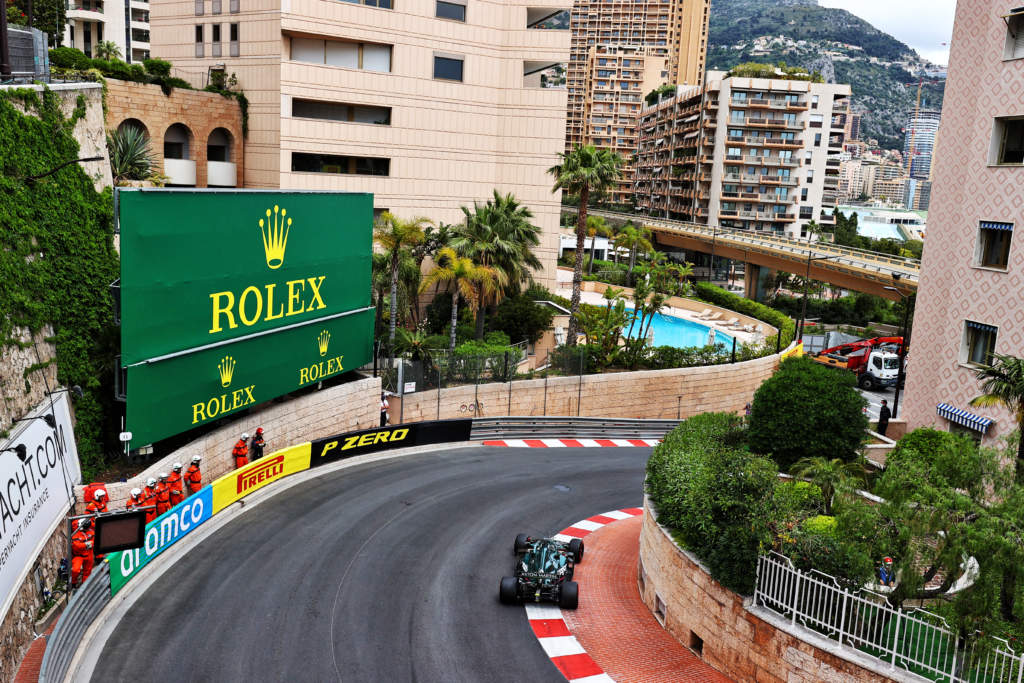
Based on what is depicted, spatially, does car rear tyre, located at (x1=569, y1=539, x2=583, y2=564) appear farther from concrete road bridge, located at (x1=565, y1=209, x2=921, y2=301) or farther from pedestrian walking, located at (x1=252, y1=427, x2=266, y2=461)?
concrete road bridge, located at (x1=565, y1=209, x2=921, y2=301)

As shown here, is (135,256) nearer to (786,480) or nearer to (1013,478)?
(786,480)

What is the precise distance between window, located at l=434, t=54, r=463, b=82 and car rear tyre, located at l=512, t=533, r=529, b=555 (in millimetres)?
31877

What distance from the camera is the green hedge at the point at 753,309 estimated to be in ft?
206

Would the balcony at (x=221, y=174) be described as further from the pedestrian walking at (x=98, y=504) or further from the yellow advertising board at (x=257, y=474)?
the pedestrian walking at (x=98, y=504)

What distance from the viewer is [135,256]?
20.7 metres

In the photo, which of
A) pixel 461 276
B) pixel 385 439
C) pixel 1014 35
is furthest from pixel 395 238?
pixel 1014 35

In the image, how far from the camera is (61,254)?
69.2 ft

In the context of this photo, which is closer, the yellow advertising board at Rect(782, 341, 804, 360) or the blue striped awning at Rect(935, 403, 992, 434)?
the blue striped awning at Rect(935, 403, 992, 434)

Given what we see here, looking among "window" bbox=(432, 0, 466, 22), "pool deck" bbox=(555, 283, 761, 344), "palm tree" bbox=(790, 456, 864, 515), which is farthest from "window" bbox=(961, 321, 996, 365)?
"pool deck" bbox=(555, 283, 761, 344)

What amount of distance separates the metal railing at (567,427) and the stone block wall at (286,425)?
4659 millimetres

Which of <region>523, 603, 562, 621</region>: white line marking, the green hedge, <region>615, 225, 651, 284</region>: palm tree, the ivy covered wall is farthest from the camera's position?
<region>615, 225, 651, 284</region>: palm tree

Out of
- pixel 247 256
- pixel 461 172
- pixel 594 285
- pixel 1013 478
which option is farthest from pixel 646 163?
pixel 1013 478

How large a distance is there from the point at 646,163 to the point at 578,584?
12985 cm

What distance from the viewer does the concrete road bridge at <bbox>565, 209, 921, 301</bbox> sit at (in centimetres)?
6041
